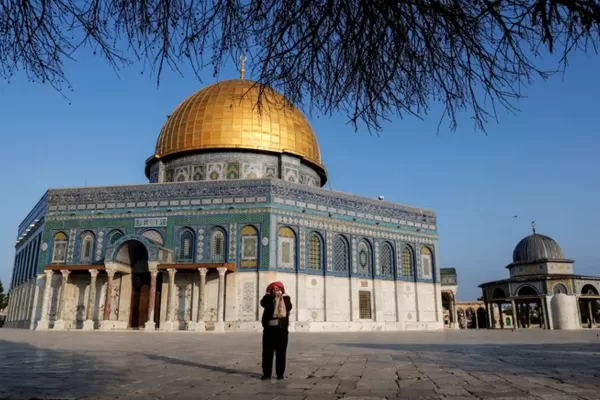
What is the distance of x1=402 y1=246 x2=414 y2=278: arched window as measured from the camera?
25683mm

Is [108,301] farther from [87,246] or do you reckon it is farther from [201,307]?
[201,307]

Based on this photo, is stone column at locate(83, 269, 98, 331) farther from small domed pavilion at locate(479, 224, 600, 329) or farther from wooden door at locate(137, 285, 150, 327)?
small domed pavilion at locate(479, 224, 600, 329)

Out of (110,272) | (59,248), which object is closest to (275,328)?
(110,272)

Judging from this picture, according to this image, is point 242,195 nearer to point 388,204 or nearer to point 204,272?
point 204,272

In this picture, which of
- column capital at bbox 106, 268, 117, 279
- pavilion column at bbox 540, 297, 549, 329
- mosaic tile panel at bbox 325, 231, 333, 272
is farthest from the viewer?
pavilion column at bbox 540, 297, 549, 329

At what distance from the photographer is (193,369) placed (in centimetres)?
597

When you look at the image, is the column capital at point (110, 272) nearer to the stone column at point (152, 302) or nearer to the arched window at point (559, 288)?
the stone column at point (152, 302)

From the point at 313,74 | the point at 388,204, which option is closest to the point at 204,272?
the point at 388,204

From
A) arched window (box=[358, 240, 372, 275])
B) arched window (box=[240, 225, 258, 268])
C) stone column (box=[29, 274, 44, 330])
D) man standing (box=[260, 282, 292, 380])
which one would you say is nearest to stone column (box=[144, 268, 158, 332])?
arched window (box=[240, 225, 258, 268])

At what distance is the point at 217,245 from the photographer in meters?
22.3

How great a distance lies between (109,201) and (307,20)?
20.9m

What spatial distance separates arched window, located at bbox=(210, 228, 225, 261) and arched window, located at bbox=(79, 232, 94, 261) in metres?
5.58

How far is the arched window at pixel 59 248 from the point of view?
23297 mm

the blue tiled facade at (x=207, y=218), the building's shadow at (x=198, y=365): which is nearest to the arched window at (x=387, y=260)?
the blue tiled facade at (x=207, y=218)
